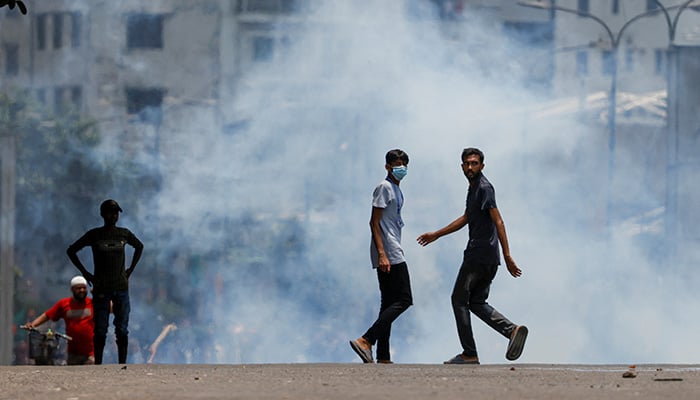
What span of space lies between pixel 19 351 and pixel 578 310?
905 cm

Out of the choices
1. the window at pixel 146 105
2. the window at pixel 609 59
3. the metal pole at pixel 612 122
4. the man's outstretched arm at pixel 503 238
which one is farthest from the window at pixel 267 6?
the man's outstretched arm at pixel 503 238

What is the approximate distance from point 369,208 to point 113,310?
62.7ft

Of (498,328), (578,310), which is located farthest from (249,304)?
(498,328)

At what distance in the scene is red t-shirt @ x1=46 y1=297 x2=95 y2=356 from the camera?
38.9 ft

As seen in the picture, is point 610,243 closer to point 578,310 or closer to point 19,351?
point 578,310

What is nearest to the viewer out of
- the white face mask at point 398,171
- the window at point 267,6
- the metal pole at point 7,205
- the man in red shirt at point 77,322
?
the white face mask at point 398,171

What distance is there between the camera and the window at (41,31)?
31328 millimetres

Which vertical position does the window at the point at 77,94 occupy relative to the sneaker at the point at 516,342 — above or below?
above

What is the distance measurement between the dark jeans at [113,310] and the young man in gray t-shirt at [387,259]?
1.53 metres

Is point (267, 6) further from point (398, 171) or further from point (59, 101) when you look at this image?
point (398, 171)

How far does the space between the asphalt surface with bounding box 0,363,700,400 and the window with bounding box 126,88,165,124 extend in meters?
22.0

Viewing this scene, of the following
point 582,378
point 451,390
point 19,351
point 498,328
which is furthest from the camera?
point 19,351

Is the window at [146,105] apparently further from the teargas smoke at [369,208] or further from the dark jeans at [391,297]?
the dark jeans at [391,297]

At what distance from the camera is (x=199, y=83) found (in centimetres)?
3092
